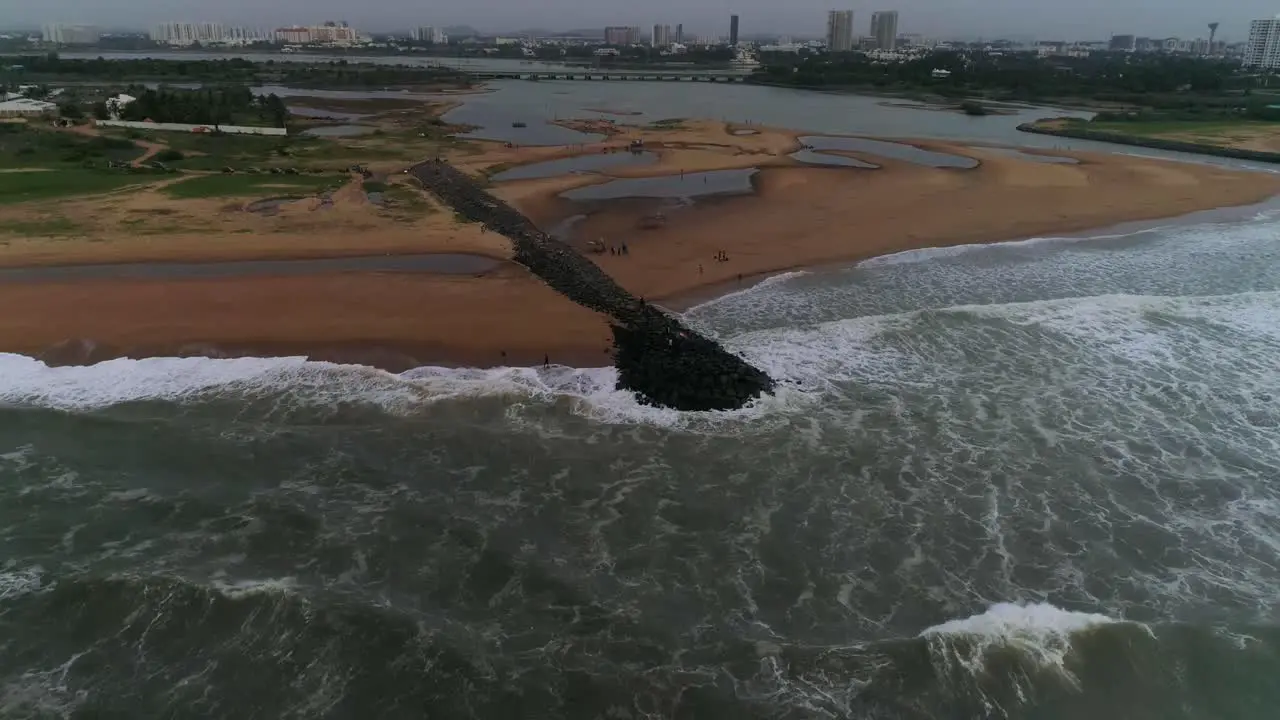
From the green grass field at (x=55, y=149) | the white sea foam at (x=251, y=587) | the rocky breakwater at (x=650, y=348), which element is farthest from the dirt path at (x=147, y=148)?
the white sea foam at (x=251, y=587)

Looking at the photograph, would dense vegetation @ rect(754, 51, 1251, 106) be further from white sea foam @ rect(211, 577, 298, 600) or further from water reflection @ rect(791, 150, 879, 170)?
white sea foam @ rect(211, 577, 298, 600)

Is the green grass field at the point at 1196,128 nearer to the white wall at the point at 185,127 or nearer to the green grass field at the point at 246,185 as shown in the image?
the green grass field at the point at 246,185

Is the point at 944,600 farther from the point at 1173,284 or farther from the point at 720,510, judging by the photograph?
the point at 1173,284

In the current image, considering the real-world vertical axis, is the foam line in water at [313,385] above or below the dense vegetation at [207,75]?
below

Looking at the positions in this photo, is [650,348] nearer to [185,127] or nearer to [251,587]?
[251,587]

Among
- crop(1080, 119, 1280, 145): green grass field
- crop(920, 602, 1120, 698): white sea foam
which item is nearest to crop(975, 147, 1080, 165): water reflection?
crop(1080, 119, 1280, 145): green grass field

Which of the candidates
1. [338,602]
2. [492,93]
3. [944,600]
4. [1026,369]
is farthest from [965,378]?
[492,93]
